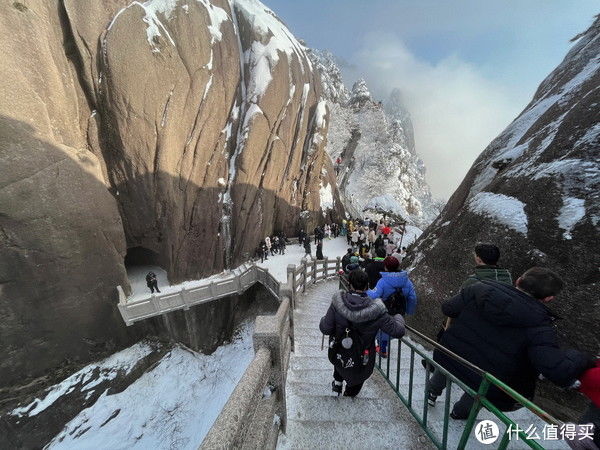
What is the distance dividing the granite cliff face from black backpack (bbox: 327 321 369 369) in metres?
12.3

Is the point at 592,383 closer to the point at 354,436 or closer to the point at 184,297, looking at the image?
the point at 354,436

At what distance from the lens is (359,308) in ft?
8.39

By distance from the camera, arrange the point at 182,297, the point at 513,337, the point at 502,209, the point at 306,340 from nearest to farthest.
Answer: the point at 513,337 < the point at 502,209 < the point at 306,340 < the point at 182,297

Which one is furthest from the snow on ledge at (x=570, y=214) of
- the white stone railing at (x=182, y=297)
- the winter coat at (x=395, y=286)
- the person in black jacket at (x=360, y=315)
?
the white stone railing at (x=182, y=297)

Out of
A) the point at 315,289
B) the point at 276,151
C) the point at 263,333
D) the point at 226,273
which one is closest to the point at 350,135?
the point at 276,151

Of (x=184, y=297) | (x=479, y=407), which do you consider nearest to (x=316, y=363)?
(x=479, y=407)

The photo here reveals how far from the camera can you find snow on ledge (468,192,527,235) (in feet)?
15.9

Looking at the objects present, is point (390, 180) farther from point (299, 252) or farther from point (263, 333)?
point (263, 333)

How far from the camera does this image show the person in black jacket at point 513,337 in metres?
1.82

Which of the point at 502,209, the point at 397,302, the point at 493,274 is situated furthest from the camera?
the point at 502,209

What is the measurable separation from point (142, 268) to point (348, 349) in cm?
1702

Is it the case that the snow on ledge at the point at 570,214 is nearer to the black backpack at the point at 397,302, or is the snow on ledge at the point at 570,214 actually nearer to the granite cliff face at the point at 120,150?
the black backpack at the point at 397,302

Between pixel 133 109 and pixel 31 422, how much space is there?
13045 mm

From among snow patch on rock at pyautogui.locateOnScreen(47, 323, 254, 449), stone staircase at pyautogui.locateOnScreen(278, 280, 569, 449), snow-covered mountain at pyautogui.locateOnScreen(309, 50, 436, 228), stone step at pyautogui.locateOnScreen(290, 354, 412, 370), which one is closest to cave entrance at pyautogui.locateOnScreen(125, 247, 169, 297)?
snow patch on rock at pyautogui.locateOnScreen(47, 323, 254, 449)
